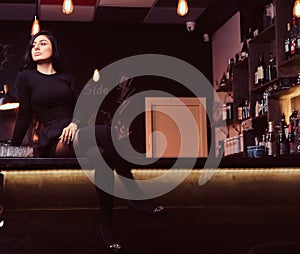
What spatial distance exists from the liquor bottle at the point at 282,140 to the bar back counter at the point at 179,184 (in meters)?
1.29

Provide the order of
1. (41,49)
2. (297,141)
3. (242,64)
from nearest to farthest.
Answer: (41,49), (297,141), (242,64)

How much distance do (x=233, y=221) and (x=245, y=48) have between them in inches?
136

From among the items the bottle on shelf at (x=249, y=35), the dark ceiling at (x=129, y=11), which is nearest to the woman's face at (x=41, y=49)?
the bottle on shelf at (x=249, y=35)

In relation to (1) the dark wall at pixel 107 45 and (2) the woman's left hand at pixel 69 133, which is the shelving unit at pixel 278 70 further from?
(2) the woman's left hand at pixel 69 133

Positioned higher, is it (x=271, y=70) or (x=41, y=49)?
(x=271, y=70)

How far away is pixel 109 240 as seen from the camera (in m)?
3.40

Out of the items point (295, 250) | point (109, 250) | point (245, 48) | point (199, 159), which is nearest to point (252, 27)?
point (245, 48)

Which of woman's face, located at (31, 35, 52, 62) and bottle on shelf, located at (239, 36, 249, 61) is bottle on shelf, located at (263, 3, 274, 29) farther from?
woman's face, located at (31, 35, 52, 62)

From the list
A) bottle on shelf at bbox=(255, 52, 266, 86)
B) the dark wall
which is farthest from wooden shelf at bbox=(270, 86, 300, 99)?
the dark wall

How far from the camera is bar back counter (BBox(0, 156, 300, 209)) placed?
11.2 ft

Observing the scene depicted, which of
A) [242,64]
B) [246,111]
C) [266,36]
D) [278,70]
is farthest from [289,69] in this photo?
[242,64]

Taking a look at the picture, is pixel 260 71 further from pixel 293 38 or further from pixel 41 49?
pixel 41 49

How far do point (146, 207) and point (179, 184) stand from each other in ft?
0.77

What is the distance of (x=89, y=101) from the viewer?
7.91 m
